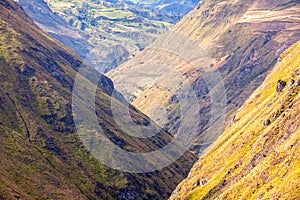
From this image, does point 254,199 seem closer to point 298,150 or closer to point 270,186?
point 270,186

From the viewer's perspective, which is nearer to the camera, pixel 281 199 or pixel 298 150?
pixel 281 199

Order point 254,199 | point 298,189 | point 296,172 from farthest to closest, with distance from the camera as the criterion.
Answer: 1. point 254,199
2. point 296,172
3. point 298,189

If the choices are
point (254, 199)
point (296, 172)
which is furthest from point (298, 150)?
point (254, 199)

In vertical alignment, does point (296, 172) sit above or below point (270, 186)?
above

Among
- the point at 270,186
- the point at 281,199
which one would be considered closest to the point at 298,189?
the point at 281,199

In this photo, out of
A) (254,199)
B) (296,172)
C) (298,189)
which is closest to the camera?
(298,189)

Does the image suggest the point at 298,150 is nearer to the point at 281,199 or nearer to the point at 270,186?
the point at 270,186

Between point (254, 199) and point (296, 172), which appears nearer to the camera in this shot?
point (296, 172)

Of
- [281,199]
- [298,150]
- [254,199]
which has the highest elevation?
[298,150]

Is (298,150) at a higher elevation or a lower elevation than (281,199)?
higher
